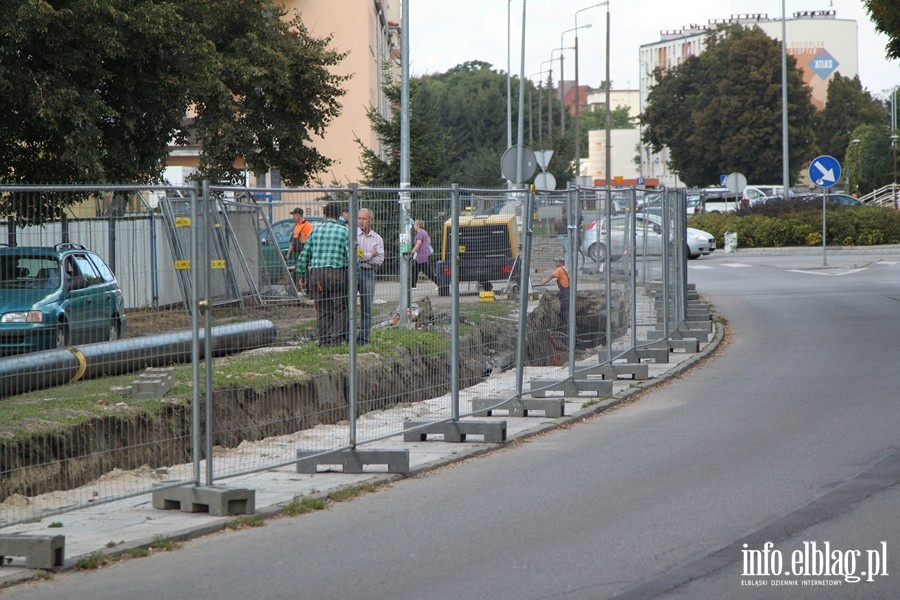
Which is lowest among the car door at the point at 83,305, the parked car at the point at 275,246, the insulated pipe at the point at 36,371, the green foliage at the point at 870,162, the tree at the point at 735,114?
the insulated pipe at the point at 36,371

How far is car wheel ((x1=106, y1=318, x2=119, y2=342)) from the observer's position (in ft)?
26.0

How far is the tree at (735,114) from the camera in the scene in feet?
Result: 282

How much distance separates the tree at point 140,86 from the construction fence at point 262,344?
30.3 ft

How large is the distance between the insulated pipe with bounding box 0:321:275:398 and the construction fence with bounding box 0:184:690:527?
0.01 m

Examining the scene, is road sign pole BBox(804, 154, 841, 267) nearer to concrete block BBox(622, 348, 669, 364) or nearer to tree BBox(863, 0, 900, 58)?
tree BBox(863, 0, 900, 58)

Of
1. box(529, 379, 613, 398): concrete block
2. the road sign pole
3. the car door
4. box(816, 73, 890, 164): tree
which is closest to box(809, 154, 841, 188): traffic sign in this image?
the road sign pole

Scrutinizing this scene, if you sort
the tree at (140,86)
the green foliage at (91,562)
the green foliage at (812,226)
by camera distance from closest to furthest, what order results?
1. the green foliage at (91,562)
2. the tree at (140,86)
3. the green foliage at (812,226)

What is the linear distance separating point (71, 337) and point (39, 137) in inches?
543

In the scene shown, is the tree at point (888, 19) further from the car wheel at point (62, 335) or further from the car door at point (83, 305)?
the car wheel at point (62, 335)

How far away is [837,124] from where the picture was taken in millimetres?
107562

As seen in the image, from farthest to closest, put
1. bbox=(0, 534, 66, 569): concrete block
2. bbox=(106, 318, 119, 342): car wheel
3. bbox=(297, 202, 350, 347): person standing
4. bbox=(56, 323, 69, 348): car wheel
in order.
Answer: bbox=(297, 202, 350, 347): person standing → bbox=(106, 318, 119, 342): car wheel → bbox=(56, 323, 69, 348): car wheel → bbox=(0, 534, 66, 569): concrete block

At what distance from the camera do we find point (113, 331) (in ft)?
26.1

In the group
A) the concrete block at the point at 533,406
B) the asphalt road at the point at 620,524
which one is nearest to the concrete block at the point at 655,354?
the asphalt road at the point at 620,524

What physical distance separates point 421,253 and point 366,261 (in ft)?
2.53
